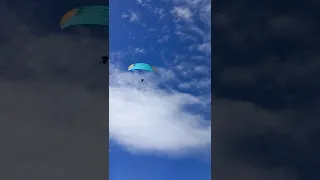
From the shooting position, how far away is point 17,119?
13078 mm

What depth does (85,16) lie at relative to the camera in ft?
42.7

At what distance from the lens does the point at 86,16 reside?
42.8ft

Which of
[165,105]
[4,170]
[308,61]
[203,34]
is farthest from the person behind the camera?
[165,105]

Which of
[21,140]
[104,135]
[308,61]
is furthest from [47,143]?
[308,61]

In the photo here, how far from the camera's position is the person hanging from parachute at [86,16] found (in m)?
12.9

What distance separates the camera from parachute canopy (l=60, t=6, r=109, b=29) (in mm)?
12883

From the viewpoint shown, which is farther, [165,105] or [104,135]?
[165,105]

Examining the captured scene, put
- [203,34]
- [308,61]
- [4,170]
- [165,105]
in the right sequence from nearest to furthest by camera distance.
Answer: [4,170], [308,61], [203,34], [165,105]

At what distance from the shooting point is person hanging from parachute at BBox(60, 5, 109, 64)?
12883 millimetres

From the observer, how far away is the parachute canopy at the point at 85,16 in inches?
507

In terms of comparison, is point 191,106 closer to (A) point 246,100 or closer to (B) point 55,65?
(A) point 246,100

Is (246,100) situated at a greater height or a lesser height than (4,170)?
greater

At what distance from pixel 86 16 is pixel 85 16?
0.03 m

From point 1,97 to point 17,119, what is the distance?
2.40 ft
